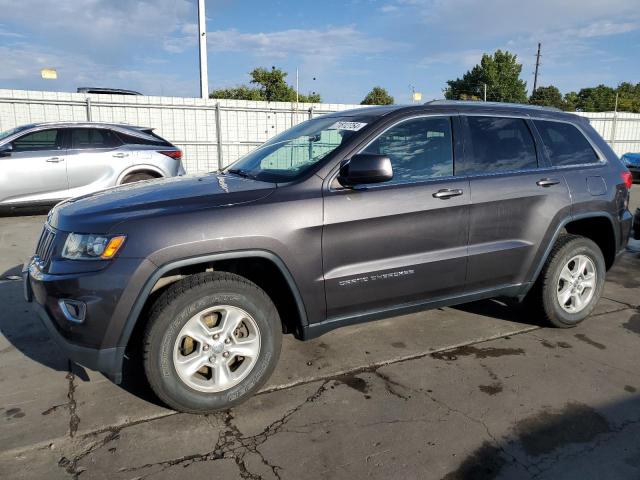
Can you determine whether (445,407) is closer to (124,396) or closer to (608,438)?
(608,438)

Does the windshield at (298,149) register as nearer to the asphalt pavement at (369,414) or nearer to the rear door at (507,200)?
the rear door at (507,200)

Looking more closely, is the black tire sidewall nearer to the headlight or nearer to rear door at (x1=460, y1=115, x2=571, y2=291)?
rear door at (x1=460, y1=115, x2=571, y2=291)

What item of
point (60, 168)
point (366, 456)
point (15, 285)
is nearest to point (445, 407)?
point (366, 456)

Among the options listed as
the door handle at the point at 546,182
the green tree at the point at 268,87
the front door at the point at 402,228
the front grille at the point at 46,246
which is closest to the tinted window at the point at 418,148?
the front door at the point at 402,228

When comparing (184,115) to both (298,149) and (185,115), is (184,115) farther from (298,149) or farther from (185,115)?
(298,149)

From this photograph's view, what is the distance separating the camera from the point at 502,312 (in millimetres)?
4621

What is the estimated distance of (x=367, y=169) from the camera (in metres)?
2.98

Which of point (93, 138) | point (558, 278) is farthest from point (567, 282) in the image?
point (93, 138)

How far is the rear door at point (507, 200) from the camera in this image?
359cm

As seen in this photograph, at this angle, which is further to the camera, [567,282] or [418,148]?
[567,282]

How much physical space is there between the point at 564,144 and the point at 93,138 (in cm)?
763

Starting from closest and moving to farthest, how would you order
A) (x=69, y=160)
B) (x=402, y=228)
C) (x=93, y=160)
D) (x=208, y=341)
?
(x=208, y=341) < (x=402, y=228) < (x=69, y=160) < (x=93, y=160)

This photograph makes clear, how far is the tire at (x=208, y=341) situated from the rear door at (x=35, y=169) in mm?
6891

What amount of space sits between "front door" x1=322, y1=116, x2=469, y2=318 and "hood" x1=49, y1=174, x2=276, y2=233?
562 mm
